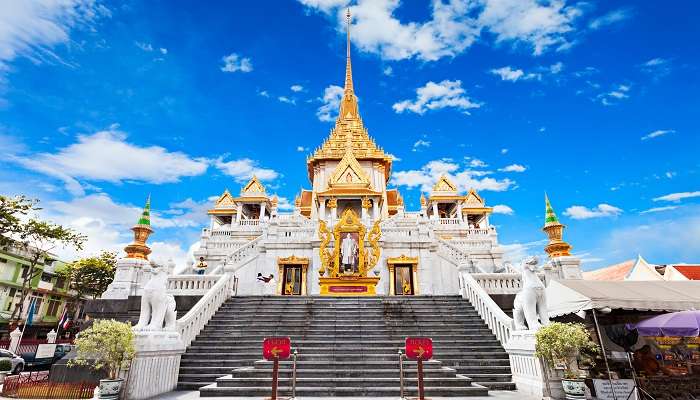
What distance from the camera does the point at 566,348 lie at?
23.7 feet

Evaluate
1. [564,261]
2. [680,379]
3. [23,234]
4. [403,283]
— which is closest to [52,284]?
[23,234]

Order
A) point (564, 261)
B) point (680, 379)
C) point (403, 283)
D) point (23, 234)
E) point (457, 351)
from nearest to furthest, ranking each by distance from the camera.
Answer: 1. point (680, 379)
2. point (457, 351)
3. point (564, 261)
4. point (403, 283)
5. point (23, 234)

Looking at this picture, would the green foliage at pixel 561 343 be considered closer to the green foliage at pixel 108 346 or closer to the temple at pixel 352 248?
the temple at pixel 352 248

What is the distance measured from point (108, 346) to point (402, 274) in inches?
575

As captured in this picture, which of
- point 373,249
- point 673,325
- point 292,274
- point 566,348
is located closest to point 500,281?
point 673,325

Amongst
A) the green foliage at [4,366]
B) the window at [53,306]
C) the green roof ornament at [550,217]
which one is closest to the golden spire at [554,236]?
the green roof ornament at [550,217]

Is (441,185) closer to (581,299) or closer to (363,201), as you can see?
(363,201)

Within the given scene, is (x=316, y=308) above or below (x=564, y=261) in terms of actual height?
below

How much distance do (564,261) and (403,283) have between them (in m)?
7.65

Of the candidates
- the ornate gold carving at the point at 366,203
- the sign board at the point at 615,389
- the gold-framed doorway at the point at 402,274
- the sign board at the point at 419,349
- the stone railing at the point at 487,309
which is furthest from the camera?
the ornate gold carving at the point at 366,203

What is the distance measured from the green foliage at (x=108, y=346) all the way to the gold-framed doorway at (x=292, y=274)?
1229 centimetres

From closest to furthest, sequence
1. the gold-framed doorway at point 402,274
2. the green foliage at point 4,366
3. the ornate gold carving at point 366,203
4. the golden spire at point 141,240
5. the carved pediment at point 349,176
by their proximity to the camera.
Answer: the green foliage at point 4,366 < the golden spire at point 141,240 < the gold-framed doorway at point 402,274 < the ornate gold carving at point 366,203 < the carved pediment at point 349,176

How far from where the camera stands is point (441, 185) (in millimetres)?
35406

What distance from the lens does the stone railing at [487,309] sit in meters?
9.84
